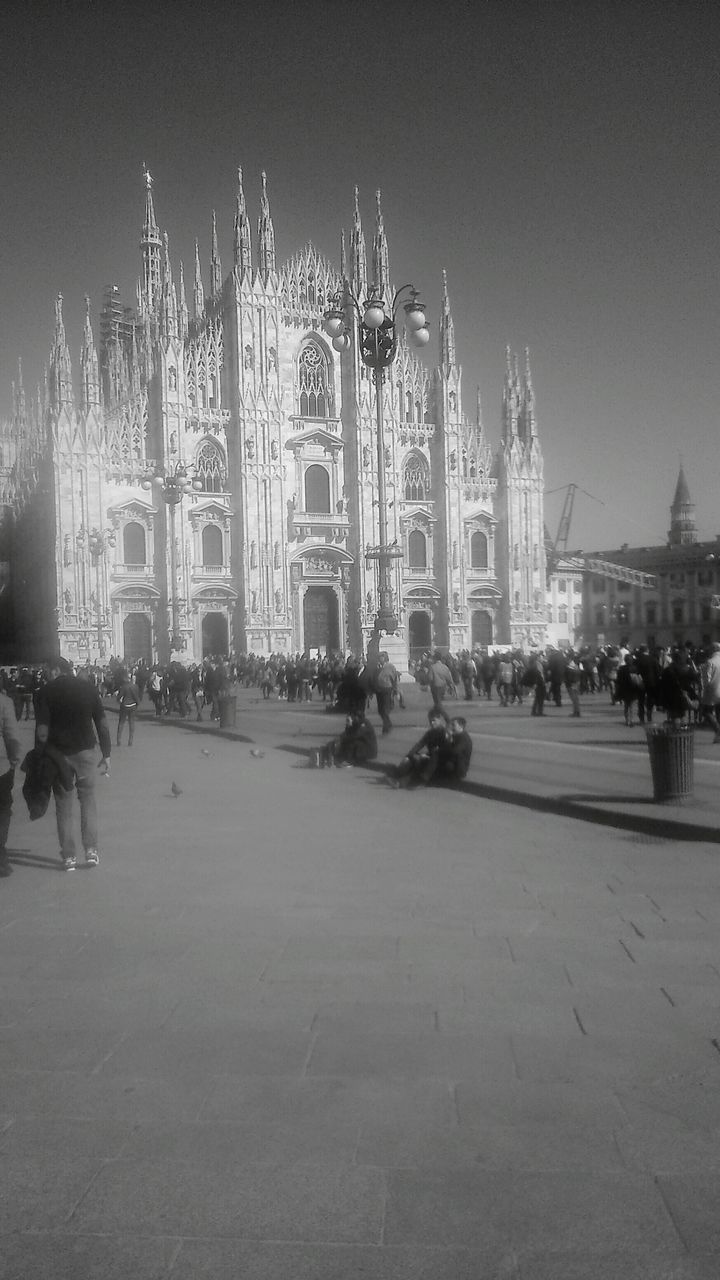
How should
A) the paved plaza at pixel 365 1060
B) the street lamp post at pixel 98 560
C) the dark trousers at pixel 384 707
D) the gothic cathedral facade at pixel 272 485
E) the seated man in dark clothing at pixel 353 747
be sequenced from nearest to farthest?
the paved plaza at pixel 365 1060 → the seated man in dark clothing at pixel 353 747 → the dark trousers at pixel 384 707 → the street lamp post at pixel 98 560 → the gothic cathedral facade at pixel 272 485

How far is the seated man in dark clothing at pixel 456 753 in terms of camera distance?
466 inches

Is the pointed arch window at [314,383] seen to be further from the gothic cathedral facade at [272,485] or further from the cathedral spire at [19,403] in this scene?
the cathedral spire at [19,403]

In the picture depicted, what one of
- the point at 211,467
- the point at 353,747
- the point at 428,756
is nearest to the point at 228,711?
the point at 353,747

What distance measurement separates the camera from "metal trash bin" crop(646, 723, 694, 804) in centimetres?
943

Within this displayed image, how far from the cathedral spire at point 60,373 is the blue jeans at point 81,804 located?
44.7m

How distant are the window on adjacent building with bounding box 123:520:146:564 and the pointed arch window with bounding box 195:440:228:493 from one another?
153 inches

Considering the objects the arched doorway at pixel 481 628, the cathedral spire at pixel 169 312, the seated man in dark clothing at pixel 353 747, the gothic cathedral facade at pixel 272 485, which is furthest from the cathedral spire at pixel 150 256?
the seated man in dark clothing at pixel 353 747

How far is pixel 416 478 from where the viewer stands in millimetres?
57875

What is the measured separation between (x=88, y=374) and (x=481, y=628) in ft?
80.4

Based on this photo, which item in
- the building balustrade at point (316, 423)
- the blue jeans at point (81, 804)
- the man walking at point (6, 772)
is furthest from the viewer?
the building balustrade at point (316, 423)

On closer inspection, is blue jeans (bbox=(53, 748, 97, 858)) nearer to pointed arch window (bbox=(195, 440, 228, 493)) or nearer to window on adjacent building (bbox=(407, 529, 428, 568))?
pointed arch window (bbox=(195, 440, 228, 493))

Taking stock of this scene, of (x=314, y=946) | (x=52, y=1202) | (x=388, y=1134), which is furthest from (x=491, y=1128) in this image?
(x=314, y=946)

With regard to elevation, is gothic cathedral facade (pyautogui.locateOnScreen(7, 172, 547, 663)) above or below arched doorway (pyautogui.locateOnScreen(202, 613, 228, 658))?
above

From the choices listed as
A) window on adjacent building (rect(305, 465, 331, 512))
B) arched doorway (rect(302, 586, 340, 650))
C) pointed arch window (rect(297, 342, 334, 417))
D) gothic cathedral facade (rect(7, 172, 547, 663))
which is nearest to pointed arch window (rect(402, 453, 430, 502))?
gothic cathedral facade (rect(7, 172, 547, 663))
